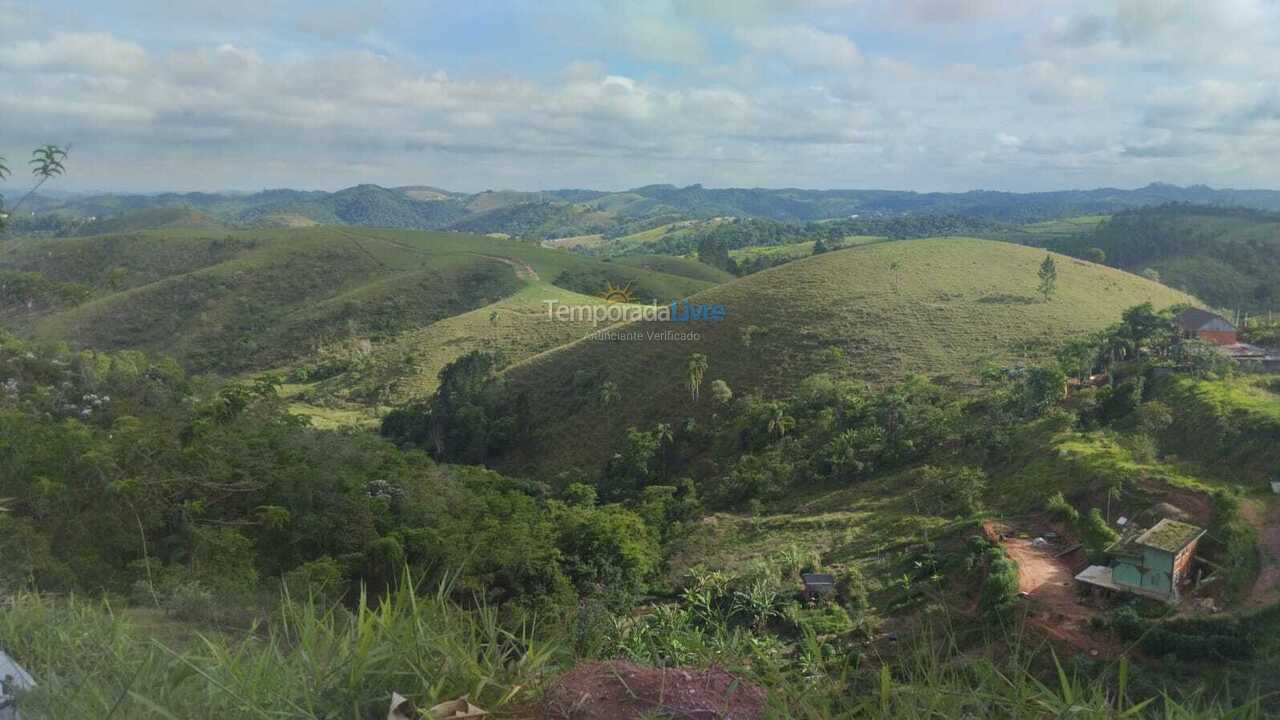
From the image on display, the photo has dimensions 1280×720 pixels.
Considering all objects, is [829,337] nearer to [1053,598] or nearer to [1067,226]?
[1053,598]

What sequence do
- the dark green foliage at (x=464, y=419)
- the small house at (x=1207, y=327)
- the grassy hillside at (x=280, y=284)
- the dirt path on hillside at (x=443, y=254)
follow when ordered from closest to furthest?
1. the small house at (x=1207, y=327)
2. the dark green foliage at (x=464, y=419)
3. the grassy hillside at (x=280, y=284)
4. the dirt path on hillside at (x=443, y=254)

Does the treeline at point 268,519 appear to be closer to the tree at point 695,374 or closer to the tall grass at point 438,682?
the tall grass at point 438,682


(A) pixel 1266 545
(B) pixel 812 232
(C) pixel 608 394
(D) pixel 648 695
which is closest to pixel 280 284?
(C) pixel 608 394

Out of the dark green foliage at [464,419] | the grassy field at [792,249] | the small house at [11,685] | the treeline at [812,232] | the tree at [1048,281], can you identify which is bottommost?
the dark green foliage at [464,419]

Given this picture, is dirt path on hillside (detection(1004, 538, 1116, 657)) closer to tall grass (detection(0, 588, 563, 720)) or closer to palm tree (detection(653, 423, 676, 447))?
tall grass (detection(0, 588, 563, 720))

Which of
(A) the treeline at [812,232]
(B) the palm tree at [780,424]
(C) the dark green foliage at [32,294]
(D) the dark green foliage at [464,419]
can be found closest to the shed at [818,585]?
(B) the palm tree at [780,424]

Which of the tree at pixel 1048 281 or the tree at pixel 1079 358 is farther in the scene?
the tree at pixel 1048 281

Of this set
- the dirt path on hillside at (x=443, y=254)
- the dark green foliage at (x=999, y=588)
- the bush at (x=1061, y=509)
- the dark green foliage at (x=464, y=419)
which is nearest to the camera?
the dark green foliage at (x=999, y=588)
